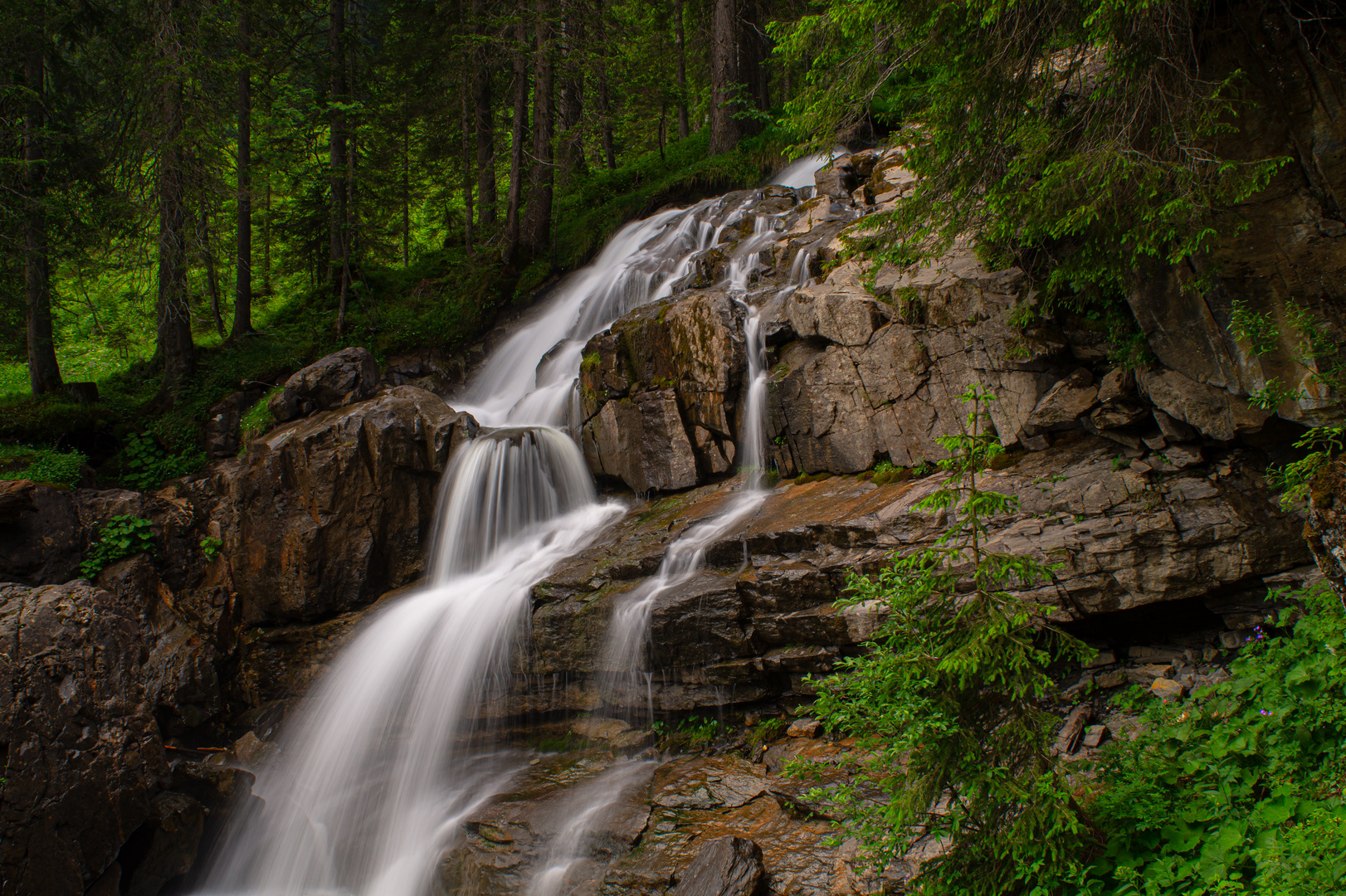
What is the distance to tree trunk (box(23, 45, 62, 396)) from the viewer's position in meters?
12.7

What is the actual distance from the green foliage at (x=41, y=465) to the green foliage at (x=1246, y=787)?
13.1 m

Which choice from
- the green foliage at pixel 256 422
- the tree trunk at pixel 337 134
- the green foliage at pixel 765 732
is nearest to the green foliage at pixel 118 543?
the green foliage at pixel 256 422

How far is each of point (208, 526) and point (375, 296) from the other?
9.12 m

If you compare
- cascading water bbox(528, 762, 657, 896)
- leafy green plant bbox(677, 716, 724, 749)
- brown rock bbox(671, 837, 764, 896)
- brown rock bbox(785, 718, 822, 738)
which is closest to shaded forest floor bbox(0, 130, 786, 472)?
cascading water bbox(528, 762, 657, 896)

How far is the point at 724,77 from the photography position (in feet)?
59.9

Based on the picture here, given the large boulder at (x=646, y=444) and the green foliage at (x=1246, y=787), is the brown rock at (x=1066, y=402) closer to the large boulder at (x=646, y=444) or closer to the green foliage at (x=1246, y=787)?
the green foliage at (x=1246, y=787)

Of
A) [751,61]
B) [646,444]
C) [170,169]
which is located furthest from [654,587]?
[751,61]

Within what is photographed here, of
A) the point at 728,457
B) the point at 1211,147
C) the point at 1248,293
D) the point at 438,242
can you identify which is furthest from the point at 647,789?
the point at 438,242

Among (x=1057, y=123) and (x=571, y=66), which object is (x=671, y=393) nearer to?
Answer: (x=1057, y=123)

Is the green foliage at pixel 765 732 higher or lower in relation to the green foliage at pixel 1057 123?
lower

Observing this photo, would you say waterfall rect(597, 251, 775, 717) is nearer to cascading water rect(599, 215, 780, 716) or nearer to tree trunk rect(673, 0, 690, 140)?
cascading water rect(599, 215, 780, 716)

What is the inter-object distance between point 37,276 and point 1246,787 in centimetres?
1845

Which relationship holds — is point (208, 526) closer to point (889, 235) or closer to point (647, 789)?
point (647, 789)

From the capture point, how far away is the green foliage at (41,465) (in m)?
10.3
